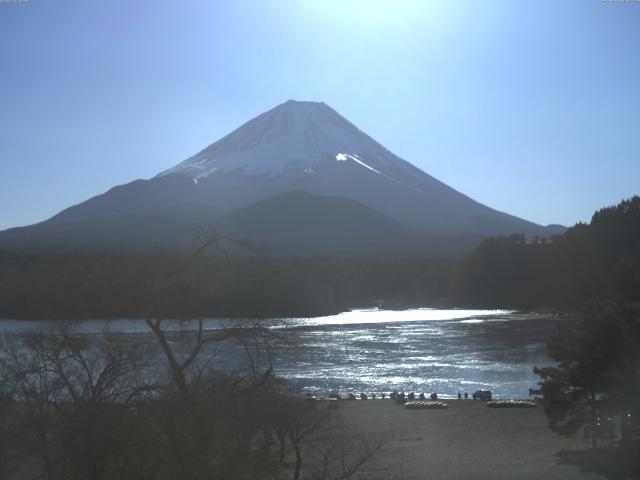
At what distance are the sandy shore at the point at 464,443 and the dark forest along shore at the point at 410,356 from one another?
1545mm

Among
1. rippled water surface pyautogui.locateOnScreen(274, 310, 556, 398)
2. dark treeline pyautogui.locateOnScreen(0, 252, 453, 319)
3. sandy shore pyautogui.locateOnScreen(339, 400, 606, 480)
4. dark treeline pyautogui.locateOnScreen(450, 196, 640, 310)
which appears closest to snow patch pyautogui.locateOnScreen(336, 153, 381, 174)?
dark treeline pyautogui.locateOnScreen(450, 196, 640, 310)

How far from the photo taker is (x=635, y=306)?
340 inches

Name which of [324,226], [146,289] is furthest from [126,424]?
[324,226]

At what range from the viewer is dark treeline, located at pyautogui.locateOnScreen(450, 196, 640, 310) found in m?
38.0

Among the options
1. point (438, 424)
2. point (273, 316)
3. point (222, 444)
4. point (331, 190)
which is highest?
point (331, 190)

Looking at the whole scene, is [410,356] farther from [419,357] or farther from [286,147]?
[286,147]

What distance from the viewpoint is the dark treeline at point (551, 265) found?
3797cm

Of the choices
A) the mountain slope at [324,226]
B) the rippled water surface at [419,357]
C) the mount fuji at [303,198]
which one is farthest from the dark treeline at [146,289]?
the mountain slope at [324,226]

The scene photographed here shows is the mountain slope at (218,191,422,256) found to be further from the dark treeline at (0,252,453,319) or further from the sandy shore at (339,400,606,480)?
the dark treeline at (0,252,453,319)

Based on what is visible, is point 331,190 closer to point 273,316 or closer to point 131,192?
point 131,192

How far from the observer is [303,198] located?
232ft

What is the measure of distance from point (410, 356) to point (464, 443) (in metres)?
10.4

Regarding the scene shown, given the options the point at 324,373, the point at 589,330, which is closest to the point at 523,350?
the point at 324,373

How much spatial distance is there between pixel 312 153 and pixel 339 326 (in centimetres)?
5674
